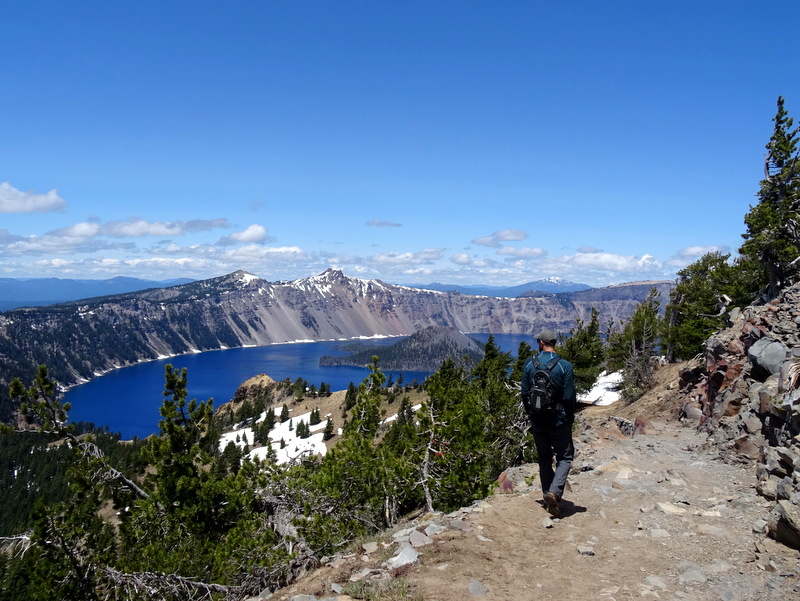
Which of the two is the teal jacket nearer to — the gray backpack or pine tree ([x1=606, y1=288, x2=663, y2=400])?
the gray backpack

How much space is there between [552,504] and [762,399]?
7.57 m

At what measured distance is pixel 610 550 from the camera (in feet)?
24.7

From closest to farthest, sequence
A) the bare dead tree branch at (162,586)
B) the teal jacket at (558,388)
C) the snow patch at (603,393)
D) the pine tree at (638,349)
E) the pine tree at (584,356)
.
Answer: the teal jacket at (558,388)
the bare dead tree branch at (162,586)
the pine tree at (638,349)
the snow patch at (603,393)
the pine tree at (584,356)

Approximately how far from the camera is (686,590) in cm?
624

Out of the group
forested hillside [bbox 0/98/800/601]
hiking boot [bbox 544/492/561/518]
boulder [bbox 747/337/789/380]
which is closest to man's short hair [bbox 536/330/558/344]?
hiking boot [bbox 544/492/561/518]

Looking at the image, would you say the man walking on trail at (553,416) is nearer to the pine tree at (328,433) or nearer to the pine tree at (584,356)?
the pine tree at (584,356)

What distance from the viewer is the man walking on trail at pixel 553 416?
8664 mm

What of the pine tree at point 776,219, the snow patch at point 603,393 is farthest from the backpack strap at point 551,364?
the snow patch at point 603,393

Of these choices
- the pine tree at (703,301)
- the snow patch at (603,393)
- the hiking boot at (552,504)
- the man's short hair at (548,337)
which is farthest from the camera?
the snow patch at (603,393)

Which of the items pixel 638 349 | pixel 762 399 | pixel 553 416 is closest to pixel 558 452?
pixel 553 416

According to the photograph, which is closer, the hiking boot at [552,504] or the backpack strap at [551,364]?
the backpack strap at [551,364]

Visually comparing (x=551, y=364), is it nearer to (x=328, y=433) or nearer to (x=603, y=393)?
(x=603, y=393)

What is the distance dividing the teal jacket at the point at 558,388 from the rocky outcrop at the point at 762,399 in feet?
10.9

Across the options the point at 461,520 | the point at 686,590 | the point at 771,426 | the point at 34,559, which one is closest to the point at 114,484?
the point at 34,559
